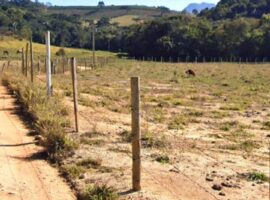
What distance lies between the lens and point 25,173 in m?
9.80

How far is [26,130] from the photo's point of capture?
13922mm

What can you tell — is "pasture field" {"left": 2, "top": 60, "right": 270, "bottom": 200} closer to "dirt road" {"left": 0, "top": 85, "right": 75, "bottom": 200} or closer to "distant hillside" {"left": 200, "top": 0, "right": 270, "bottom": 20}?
"dirt road" {"left": 0, "top": 85, "right": 75, "bottom": 200}

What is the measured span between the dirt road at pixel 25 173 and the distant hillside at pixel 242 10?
432 ft

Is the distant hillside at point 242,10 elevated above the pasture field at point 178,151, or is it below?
above

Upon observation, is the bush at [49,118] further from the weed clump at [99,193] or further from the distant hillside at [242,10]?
the distant hillside at [242,10]

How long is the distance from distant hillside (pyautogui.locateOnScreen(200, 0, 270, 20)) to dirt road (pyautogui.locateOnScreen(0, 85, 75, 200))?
131815mm

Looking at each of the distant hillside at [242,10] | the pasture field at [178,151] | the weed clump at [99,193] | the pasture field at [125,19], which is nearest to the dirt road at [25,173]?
the pasture field at [178,151]

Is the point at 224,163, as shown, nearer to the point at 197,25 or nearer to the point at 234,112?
the point at 234,112

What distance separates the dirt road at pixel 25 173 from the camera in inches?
340

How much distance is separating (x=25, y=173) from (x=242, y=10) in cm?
→ 14032

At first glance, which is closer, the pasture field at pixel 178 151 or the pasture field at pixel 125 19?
the pasture field at pixel 178 151

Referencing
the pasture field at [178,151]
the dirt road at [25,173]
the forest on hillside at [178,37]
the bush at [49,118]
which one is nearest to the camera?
the dirt road at [25,173]

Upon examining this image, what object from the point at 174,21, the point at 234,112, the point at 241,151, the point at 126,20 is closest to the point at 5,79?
the point at 234,112

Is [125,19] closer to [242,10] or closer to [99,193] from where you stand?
[242,10]
